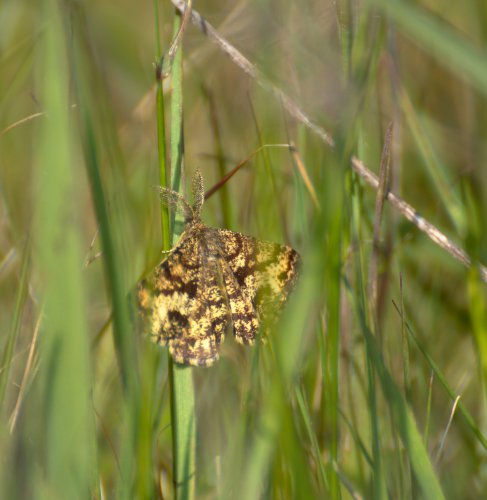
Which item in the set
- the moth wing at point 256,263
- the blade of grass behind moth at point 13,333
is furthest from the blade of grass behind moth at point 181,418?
the blade of grass behind moth at point 13,333

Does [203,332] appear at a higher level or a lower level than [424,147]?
lower

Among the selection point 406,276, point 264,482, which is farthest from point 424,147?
point 264,482

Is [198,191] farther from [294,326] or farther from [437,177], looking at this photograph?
[437,177]

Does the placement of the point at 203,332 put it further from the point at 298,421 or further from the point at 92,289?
the point at 92,289

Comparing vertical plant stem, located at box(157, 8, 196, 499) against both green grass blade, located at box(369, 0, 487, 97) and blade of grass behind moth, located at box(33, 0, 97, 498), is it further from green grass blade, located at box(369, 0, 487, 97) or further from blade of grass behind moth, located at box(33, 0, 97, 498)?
green grass blade, located at box(369, 0, 487, 97)

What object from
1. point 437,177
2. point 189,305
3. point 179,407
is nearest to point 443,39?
point 437,177

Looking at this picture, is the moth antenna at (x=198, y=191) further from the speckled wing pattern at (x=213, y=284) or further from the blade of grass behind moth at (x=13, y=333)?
the blade of grass behind moth at (x=13, y=333)

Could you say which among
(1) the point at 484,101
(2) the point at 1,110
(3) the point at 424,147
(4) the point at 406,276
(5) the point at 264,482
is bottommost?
(5) the point at 264,482
